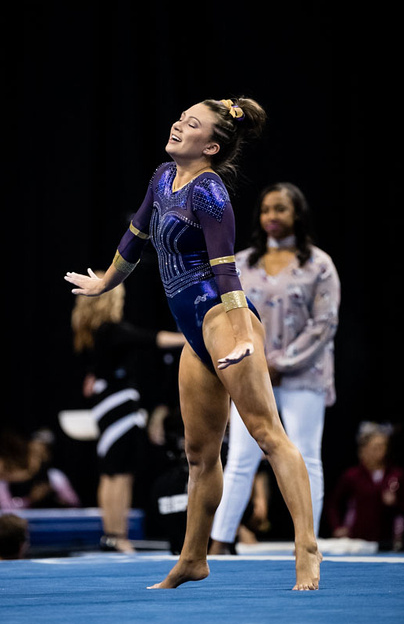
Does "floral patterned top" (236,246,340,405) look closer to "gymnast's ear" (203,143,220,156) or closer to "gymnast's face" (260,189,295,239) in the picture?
"gymnast's face" (260,189,295,239)

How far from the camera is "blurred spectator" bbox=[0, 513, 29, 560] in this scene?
4129 millimetres

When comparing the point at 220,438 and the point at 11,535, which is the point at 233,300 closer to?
the point at 220,438

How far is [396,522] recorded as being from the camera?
6.25m

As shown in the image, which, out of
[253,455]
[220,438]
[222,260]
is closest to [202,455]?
[220,438]

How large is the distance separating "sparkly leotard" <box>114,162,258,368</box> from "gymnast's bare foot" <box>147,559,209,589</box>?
56 centimetres

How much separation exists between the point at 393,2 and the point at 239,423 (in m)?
4.55

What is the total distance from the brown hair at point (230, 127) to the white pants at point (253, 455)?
138 centimetres

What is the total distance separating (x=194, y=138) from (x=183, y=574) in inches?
48.6

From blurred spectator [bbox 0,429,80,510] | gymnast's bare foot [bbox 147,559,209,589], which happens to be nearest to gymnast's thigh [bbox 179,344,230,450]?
gymnast's bare foot [bbox 147,559,209,589]

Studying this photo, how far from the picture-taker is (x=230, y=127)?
9.32ft

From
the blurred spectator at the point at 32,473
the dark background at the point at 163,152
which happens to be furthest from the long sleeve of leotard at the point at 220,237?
the blurred spectator at the point at 32,473

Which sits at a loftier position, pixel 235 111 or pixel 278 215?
pixel 235 111

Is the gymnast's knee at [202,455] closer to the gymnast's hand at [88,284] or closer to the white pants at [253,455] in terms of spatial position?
the gymnast's hand at [88,284]

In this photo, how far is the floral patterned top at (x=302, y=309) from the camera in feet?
13.7
